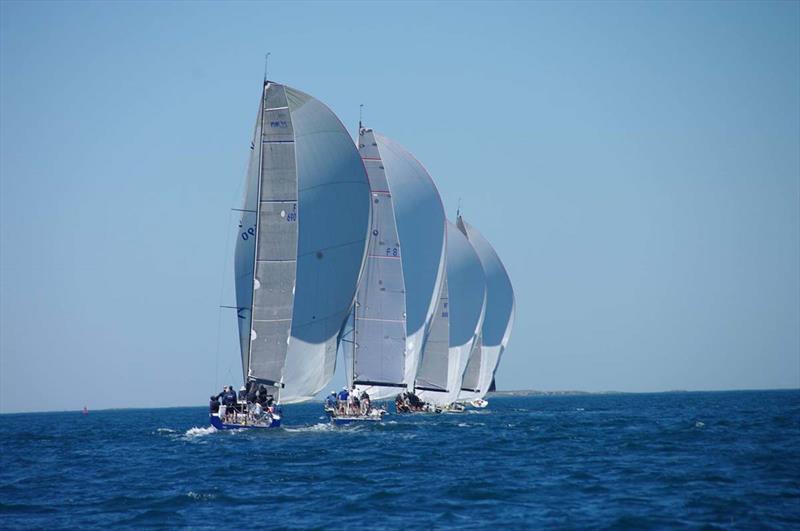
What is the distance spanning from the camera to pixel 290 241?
42.2 m

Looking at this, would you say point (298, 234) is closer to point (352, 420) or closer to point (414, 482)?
point (352, 420)

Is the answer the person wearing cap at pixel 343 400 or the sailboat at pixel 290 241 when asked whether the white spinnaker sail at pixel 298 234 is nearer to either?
the sailboat at pixel 290 241

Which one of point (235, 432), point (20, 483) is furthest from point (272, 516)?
point (235, 432)

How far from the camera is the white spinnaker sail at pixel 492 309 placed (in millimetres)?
75812

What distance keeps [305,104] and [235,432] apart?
12869 mm

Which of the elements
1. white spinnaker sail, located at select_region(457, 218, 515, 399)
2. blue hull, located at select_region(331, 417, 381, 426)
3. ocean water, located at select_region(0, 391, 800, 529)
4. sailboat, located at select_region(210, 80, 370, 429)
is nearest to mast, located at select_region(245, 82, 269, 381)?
sailboat, located at select_region(210, 80, 370, 429)

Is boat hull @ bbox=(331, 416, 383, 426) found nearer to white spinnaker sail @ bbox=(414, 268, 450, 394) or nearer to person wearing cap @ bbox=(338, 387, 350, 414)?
person wearing cap @ bbox=(338, 387, 350, 414)

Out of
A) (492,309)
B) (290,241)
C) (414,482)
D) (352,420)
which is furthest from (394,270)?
(414,482)

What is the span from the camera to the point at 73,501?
25.5 meters

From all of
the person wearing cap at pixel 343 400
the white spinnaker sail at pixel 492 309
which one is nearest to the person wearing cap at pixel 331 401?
the person wearing cap at pixel 343 400

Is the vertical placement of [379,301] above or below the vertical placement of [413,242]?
below

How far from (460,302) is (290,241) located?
27039mm

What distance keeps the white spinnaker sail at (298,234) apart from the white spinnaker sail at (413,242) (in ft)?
33.9

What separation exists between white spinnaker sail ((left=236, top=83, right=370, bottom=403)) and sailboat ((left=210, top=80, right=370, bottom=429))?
38 mm
